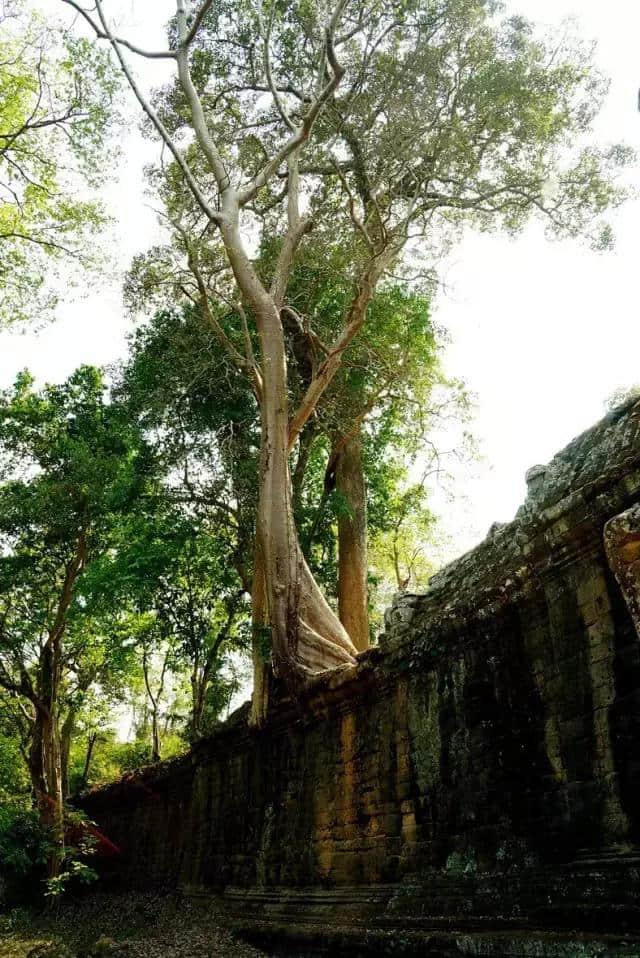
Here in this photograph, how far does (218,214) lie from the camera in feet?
33.9

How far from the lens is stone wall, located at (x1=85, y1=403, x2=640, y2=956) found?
433cm

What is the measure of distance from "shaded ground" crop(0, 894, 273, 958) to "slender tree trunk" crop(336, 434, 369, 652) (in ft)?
14.7

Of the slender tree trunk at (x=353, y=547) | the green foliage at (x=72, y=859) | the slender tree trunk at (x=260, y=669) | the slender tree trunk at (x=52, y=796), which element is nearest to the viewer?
the slender tree trunk at (x=260, y=669)

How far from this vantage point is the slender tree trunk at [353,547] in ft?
40.3

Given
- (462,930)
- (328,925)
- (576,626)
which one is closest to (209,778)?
(328,925)

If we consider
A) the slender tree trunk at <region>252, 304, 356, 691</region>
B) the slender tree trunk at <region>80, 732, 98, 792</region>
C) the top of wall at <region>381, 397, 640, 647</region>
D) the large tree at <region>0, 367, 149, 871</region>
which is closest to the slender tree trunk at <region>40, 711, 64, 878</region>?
the large tree at <region>0, 367, 149, 871</region>

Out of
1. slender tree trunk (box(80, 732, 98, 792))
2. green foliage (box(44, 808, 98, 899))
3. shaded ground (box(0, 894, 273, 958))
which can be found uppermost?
slender tree trunk (box(80, 732, 98, 792))

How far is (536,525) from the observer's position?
17.6 ft

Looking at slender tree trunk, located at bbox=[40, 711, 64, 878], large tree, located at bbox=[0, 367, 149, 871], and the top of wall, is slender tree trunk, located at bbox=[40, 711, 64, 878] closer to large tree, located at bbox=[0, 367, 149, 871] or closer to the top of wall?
large tree, located at bbox=[0, 367, 149, 871]

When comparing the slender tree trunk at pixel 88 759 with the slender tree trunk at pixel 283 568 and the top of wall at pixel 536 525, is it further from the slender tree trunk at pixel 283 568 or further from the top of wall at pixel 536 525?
the top of wall at pixel 536 525

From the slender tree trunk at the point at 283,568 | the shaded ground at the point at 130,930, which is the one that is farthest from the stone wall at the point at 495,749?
the slender tree trunk at the point at 283,568

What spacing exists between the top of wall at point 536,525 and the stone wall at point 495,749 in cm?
2

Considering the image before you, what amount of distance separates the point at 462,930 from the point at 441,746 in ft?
4.60

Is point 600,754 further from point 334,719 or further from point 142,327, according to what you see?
point 142,327
